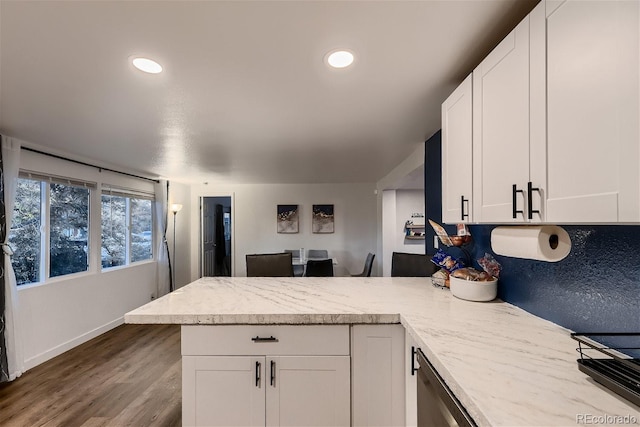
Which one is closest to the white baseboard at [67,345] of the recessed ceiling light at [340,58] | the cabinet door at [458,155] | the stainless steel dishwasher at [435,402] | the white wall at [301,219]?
the white wall at [301,219]

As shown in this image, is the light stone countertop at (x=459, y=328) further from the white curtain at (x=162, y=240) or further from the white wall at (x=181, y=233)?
the white wall at (x=181, y=233)

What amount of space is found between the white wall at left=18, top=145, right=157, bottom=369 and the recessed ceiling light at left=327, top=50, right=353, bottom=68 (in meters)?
3.24

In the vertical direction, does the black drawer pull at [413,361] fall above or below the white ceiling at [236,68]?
below

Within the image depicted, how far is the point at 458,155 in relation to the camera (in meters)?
1.39

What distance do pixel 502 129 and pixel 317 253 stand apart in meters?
4.71

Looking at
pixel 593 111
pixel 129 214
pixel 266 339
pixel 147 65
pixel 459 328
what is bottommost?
pixel 266 339

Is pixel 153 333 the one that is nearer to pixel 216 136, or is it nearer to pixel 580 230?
pixel 216 136

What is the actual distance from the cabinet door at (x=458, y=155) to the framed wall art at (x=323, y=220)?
4151 millimetres

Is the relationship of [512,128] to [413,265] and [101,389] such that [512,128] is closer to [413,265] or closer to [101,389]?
[413,265]

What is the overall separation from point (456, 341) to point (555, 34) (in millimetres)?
1043

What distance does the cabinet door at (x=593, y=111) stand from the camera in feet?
2.03

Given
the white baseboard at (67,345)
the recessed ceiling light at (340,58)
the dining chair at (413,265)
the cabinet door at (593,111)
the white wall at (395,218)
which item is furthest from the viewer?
the white wall at (395,218)

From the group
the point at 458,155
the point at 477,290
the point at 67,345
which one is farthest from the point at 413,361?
the point at 67,345

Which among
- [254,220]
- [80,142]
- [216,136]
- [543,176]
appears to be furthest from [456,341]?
[254,220]
